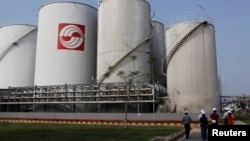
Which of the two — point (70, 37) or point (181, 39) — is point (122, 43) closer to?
point (70, 37)

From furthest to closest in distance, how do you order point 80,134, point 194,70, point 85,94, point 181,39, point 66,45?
point 66,45, point 85,94, point 181,39, point 194,70, point 80,134

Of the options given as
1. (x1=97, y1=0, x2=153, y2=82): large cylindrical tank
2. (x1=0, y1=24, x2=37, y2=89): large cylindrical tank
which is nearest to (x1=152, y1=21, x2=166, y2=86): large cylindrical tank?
(x1=97, y1=0, x2=153, y2=82): large cylindrical tank

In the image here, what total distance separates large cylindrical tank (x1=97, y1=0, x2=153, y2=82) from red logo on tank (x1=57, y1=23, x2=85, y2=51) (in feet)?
10.4

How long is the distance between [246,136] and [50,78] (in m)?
44.9

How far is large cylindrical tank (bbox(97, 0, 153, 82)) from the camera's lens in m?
47.5

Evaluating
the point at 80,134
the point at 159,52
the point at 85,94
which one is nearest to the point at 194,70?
the point at 85,94

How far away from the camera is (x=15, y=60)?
197ft

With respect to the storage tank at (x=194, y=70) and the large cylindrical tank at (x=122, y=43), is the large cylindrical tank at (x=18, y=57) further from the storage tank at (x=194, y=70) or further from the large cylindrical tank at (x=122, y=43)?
the storage tank at (x=194, y=70)

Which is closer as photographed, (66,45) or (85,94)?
(85,94)

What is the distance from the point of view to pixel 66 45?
164 feet

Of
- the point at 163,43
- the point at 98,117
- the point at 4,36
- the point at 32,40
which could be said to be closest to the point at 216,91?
the point at 98,117

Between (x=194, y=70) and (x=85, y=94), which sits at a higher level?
(x=194, y=70)

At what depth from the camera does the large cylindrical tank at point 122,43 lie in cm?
4747

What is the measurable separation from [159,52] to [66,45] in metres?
17.1
